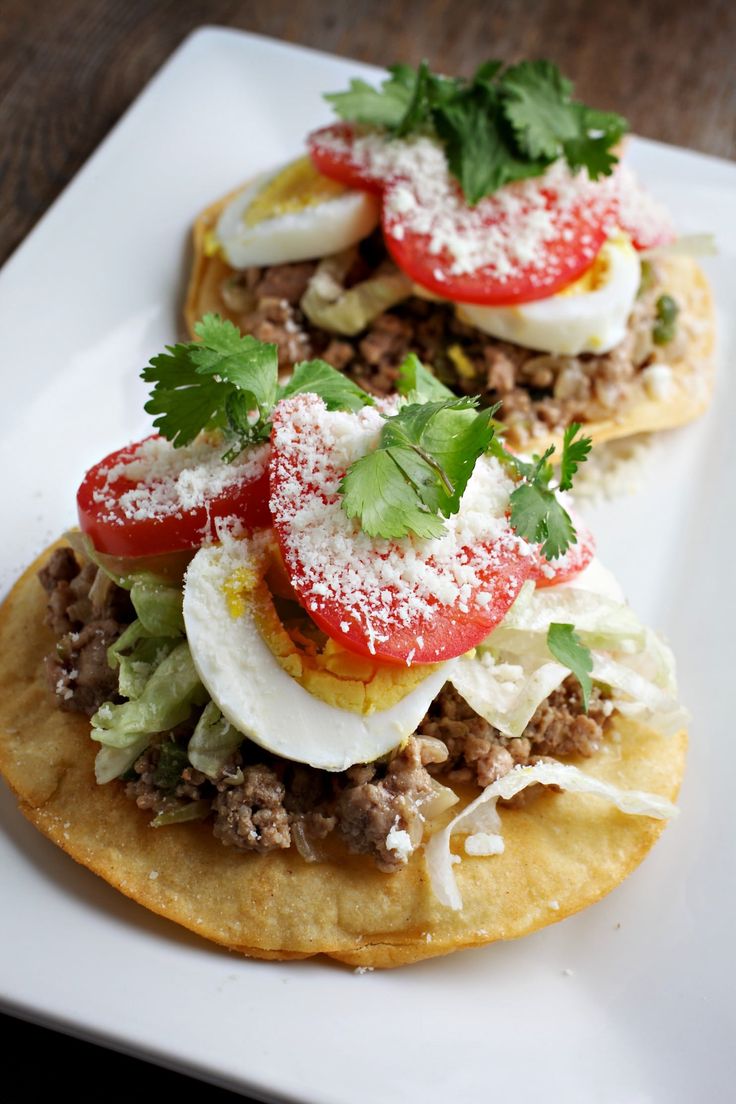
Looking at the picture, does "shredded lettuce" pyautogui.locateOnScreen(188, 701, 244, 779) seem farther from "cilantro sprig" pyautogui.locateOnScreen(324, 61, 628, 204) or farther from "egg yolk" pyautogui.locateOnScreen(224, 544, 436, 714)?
"cilantro sprig" pyautogui.locateOnScreen(324, 61, 628, 204)

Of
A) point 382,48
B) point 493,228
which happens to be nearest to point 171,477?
point 493,228

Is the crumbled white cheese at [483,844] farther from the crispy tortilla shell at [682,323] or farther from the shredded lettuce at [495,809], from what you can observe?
the crispy tortilla shell at [682,323]

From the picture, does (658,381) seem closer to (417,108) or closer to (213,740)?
(417,108)

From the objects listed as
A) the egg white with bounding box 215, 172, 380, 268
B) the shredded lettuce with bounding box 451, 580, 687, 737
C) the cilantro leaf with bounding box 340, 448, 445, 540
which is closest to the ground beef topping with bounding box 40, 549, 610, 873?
the shredded lettuce with bounding box 451, 580, 687, 737

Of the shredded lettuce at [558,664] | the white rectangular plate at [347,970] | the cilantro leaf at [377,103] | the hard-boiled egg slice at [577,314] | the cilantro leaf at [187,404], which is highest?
the cilantro leaf at [377,103]

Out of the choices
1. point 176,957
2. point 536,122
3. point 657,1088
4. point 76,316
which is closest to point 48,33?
point 76,316

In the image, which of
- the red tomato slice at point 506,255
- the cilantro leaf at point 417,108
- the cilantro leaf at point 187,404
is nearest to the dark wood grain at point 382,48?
the cilantro leaf at point 417,108

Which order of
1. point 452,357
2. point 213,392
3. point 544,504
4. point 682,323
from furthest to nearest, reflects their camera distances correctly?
point 682,323, point 452,357, point 213,392, point 544,504
